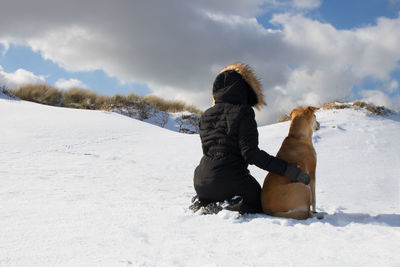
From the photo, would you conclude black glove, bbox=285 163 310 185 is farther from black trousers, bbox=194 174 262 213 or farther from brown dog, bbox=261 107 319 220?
black trousers, bbox=194 174 262 213

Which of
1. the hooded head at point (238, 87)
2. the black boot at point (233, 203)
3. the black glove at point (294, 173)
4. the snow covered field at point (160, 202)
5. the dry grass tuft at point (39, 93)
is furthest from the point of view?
the dry grass tuft at point (39, 93)

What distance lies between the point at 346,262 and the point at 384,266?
21cm

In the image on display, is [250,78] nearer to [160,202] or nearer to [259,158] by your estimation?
[259,158]

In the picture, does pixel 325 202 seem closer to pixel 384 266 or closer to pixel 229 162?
pixel 229 162

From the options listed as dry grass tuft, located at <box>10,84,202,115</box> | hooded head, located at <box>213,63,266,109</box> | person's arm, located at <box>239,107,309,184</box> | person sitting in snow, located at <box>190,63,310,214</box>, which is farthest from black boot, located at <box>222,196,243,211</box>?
dry grass tuft, located at <box>10,84,202,115</box>

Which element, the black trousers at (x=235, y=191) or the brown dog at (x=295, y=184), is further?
the black trousers at (x=235, y=191)

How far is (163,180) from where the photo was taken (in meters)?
5.40

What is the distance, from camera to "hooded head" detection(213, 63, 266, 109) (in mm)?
3146

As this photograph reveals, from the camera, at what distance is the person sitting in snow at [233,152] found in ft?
9.62

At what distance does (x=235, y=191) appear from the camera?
3.11m

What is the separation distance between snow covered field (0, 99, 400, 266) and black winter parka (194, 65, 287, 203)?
0.38 m

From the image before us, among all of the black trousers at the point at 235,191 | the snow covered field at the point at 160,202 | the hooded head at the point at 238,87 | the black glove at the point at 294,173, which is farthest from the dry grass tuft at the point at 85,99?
the black glove at the point at 294,173

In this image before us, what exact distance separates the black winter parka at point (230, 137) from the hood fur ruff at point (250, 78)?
0.02m

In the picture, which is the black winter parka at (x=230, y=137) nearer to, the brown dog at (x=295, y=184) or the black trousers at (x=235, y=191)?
the black trousers at (x=235, y=191)
